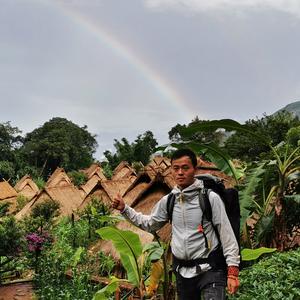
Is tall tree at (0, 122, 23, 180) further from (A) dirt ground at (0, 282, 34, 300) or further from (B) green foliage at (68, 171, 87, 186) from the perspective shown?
(A) dirt ground at (0, 282, 34, 300)

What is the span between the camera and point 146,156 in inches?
1398

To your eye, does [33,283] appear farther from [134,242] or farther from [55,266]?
[134,242]

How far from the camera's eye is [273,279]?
186 inches

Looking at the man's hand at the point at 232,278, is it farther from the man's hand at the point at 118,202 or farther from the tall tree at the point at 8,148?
the tall tree at the point at 8,148

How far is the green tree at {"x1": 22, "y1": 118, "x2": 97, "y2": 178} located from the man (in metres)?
45.9

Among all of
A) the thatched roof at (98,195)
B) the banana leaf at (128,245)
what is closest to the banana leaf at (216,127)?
the banana leaf at (128,245)

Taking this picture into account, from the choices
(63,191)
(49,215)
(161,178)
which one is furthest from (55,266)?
(63,191)

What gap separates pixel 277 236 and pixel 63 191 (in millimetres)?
13173

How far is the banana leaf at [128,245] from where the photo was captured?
4340 mm

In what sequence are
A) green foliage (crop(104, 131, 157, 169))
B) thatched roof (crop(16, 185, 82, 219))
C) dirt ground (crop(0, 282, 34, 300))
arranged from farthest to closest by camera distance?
green foliage (crop(104, 131, 157, 169))
thatched roof (crop(16, 185, 82, 219))
dirt ground (crop(0, 282, 34, 300))

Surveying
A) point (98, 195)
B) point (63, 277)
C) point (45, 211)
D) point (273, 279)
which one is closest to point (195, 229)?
point (273, 279)

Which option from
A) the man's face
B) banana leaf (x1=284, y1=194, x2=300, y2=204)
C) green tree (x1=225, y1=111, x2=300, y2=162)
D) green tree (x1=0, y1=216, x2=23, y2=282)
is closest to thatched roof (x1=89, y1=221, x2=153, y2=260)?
green tree (x1=0, y1=216, x2=23, y2=282)

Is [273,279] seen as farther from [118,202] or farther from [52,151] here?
[52,151]

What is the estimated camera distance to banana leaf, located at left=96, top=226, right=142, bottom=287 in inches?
171
